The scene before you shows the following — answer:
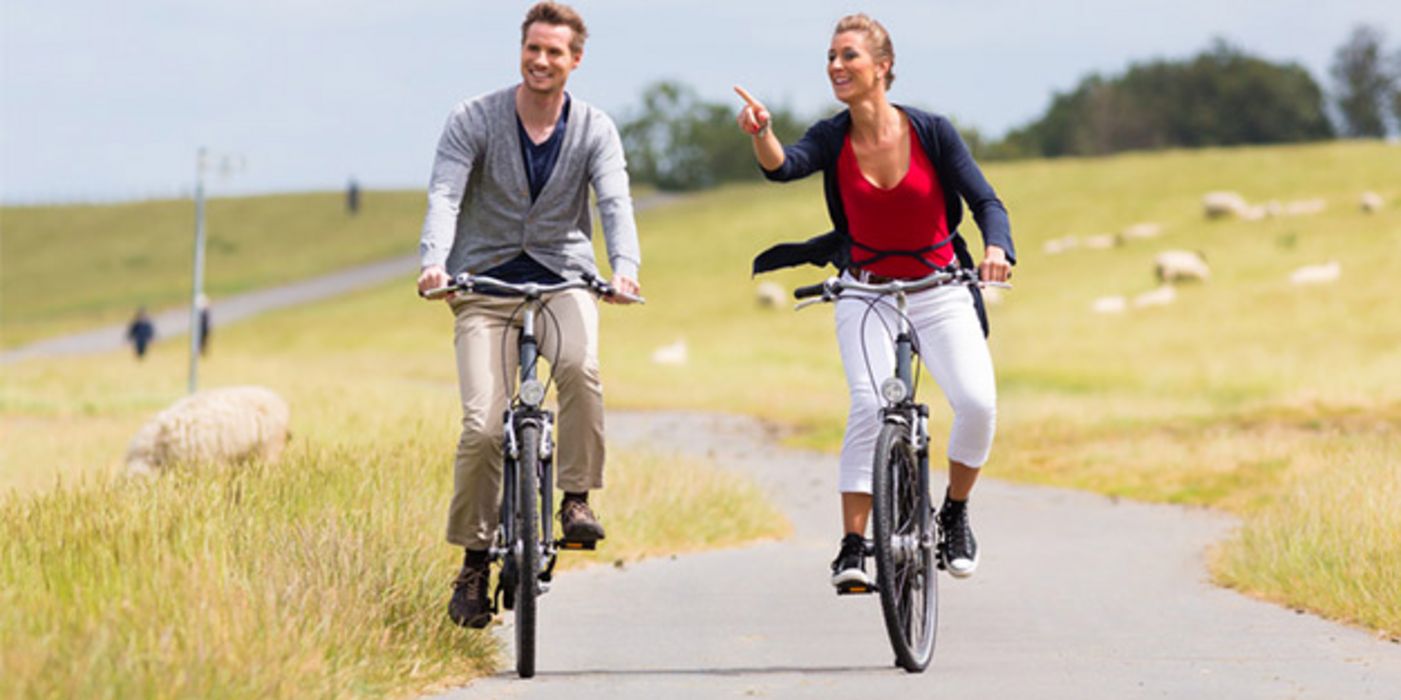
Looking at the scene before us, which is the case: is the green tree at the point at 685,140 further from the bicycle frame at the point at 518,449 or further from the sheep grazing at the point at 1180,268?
the bicycle frame at the point at 518,449

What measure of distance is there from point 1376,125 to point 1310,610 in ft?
427

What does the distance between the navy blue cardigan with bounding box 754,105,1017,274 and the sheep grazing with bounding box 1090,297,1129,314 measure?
39.5 meters

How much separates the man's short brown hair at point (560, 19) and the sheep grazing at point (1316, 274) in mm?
41071

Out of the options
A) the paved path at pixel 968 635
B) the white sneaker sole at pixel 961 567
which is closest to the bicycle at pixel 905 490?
the paved path at pixel 968 635

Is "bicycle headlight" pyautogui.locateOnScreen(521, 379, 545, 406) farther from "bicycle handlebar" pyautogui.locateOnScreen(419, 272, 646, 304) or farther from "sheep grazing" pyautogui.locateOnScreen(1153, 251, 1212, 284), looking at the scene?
"sheep grazing" pyautogui.locateOnScreen(1153, 251, 1212, 284)

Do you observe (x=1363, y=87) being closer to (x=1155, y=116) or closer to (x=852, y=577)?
(x=1155, y=116)

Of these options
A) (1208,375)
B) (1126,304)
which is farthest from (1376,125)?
(1208,375)

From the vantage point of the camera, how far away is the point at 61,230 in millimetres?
106750

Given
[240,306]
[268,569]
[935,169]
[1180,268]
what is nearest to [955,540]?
[935,169]

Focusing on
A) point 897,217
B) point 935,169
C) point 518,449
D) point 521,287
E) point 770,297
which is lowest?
point 770,297

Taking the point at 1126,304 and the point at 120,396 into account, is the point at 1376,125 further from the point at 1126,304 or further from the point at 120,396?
the point at 120,396

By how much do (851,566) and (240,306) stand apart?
67.3 metres

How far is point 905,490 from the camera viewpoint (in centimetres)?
769

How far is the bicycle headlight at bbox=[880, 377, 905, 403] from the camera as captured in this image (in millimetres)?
7613
